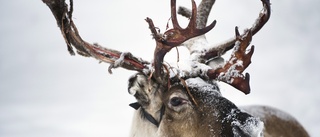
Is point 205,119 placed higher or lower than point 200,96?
lower

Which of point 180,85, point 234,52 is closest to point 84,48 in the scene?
A: point 180,85

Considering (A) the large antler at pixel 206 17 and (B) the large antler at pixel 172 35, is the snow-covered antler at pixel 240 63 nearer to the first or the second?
(A) the large antler at pixel 206 17

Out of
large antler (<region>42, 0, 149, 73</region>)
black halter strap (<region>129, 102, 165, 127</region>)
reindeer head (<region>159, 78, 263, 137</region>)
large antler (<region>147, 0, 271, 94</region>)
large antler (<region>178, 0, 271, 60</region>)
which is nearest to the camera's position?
reindeer head (<region>159, 78, 263, 137</region>)

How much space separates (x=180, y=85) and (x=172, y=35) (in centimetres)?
51

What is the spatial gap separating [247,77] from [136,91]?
1110 mm

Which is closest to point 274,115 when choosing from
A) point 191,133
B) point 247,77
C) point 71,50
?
point 247,77

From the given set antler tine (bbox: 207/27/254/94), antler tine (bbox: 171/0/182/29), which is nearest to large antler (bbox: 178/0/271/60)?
antler tine (bbox: 207/27/254/94)

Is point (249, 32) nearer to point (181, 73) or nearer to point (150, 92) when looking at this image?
point (181, 73)

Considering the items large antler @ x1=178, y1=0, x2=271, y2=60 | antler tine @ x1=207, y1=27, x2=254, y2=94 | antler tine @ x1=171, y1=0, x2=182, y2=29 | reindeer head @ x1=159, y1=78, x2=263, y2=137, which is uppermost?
large antler @ x1=178, y1=0, x2=271, y2=60

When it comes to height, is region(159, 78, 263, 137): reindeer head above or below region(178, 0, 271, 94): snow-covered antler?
below

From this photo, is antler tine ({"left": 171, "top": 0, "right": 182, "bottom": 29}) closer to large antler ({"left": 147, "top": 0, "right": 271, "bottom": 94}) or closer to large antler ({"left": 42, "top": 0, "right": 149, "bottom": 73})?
large antler ({"left": 147, "top": 0, "right": 271, "bottom": 94})

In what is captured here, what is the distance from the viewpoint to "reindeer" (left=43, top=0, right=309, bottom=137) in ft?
12.5

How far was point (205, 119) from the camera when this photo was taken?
3852 mm

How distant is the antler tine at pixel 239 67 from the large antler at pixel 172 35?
1.43 ft
